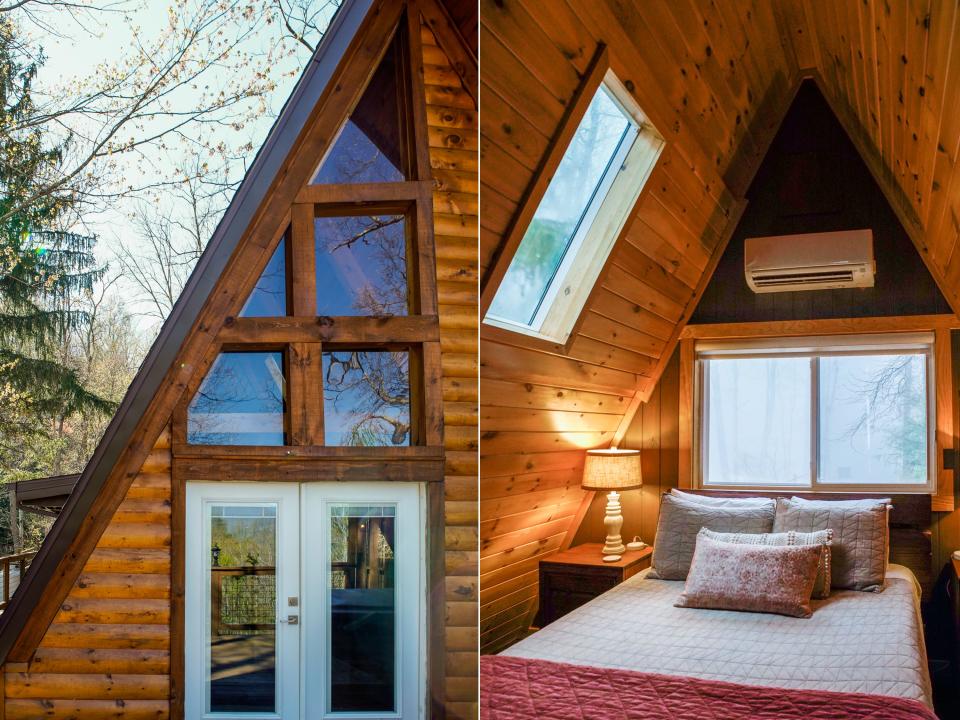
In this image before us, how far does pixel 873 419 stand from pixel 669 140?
0.95 feet

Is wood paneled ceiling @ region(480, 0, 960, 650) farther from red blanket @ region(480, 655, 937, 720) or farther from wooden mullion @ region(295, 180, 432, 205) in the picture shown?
wooden mullion @ region(295, 180, 432, 205)

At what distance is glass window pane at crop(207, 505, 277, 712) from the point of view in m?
1.29

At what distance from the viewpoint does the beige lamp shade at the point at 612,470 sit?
32.4 inches

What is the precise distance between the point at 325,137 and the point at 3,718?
1064 millimetres

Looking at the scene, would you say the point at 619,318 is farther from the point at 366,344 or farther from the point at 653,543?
the point at 366,344

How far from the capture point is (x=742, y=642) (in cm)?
94

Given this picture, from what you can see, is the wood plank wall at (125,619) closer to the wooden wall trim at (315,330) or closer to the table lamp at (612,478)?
the wooden wall trim at (315,330)

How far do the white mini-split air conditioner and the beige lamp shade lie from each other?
0.32 metres

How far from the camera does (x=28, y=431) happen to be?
0.89 m

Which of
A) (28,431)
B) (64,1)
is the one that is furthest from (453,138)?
(28,431)

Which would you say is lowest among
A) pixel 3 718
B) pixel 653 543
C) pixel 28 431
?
pixel 3 718

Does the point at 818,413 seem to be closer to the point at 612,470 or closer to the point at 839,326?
the point at 839,326

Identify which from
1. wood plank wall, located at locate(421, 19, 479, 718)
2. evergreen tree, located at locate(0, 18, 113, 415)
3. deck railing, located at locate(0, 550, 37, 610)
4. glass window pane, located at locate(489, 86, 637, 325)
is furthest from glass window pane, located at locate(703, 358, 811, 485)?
deck railing, located at locate(0, 550, 37, 610)

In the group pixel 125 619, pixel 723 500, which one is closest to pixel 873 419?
pixel 723 500
